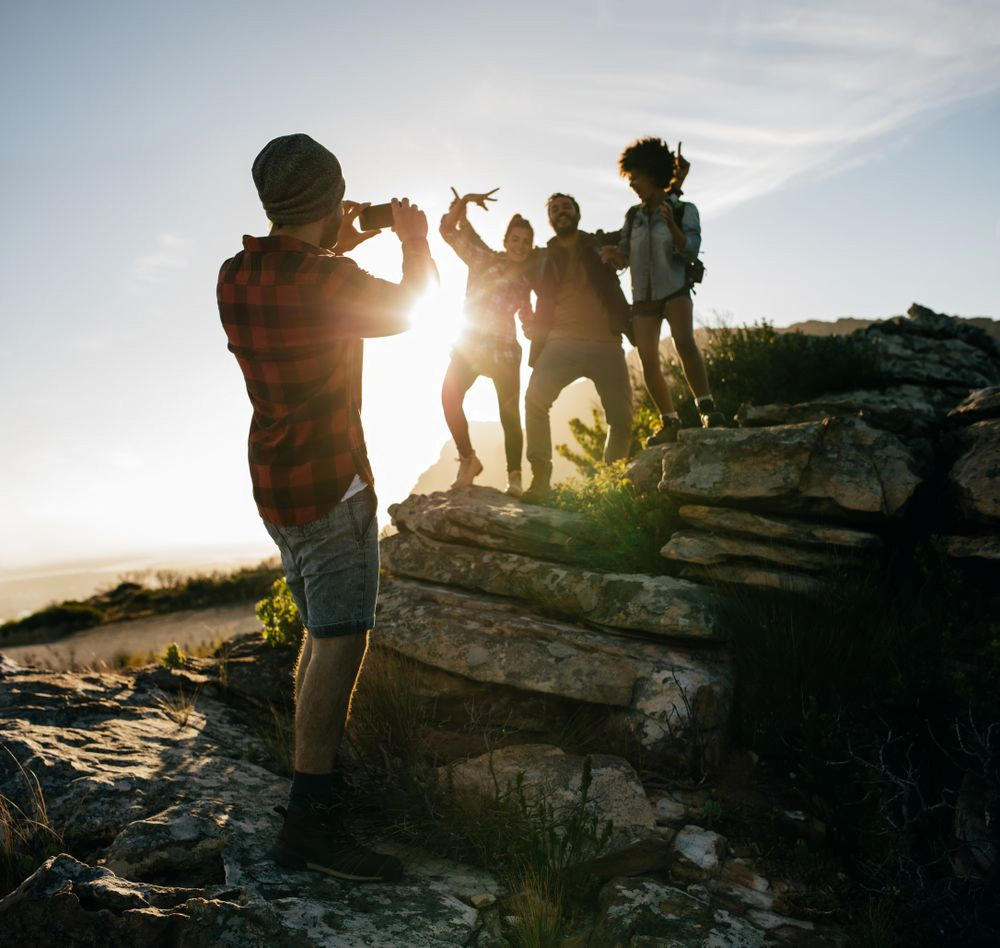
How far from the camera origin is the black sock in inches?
111

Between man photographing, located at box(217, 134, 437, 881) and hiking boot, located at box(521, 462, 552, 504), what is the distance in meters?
3.44

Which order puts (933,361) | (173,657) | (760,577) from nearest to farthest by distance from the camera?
1. (760,577)
2. (173,657)
3. (933,361)

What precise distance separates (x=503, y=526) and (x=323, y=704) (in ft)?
9.29

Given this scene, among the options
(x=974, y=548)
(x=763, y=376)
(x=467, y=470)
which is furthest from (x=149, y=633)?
(x=974, y=548)

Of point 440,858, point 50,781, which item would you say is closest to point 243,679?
point 50,781

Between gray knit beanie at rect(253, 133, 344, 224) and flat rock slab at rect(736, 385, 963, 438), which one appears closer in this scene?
gray knit beanie at rect(253, 133, 344, 224)

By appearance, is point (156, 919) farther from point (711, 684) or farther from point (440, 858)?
point (711, 684)

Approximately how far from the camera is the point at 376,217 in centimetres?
331

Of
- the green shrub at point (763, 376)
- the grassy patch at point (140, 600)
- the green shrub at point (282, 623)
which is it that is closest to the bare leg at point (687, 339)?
the green shrub at point (763, 376)

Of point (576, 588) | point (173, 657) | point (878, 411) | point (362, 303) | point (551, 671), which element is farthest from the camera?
point (173, 657)

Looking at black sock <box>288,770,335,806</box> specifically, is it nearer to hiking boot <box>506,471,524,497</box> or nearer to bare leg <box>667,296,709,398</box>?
hiking boot <box>506,471,524,497</box>

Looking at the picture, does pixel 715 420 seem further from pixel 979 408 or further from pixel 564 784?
pixel 564 784

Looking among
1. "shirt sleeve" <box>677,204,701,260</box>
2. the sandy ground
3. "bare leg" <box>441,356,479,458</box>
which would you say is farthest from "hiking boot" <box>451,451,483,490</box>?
the sandy ground

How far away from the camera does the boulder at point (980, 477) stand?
4.50m
